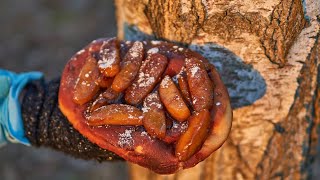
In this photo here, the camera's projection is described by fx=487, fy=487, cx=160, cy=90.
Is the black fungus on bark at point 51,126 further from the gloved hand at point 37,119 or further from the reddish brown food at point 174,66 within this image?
the reddish brown food at point 174,66

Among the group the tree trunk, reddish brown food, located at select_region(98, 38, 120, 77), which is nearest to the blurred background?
the tree trunk

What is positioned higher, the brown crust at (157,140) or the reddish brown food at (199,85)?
the reddish brown food at (199,85)

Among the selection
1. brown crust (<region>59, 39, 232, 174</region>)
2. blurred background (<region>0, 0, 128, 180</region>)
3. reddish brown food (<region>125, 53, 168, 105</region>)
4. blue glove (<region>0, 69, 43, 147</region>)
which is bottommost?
blurred background (<region>0, 0, 128, 180</region>)

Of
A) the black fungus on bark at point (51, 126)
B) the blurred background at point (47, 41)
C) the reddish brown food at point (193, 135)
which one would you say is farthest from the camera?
the blurred background at point (47, 41)

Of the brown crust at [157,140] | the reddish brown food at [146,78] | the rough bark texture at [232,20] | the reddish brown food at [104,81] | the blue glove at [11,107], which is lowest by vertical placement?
the blue glove at [11,107]

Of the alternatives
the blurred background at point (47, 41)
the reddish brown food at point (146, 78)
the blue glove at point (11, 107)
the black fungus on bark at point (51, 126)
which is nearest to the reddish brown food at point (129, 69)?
the reddish brown food at point (146, 78)

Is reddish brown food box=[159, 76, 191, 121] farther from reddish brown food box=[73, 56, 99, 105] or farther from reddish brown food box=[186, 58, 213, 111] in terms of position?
reddish brown food box=[73, 56, 99, 105]

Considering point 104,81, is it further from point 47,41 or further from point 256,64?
point 47,41
